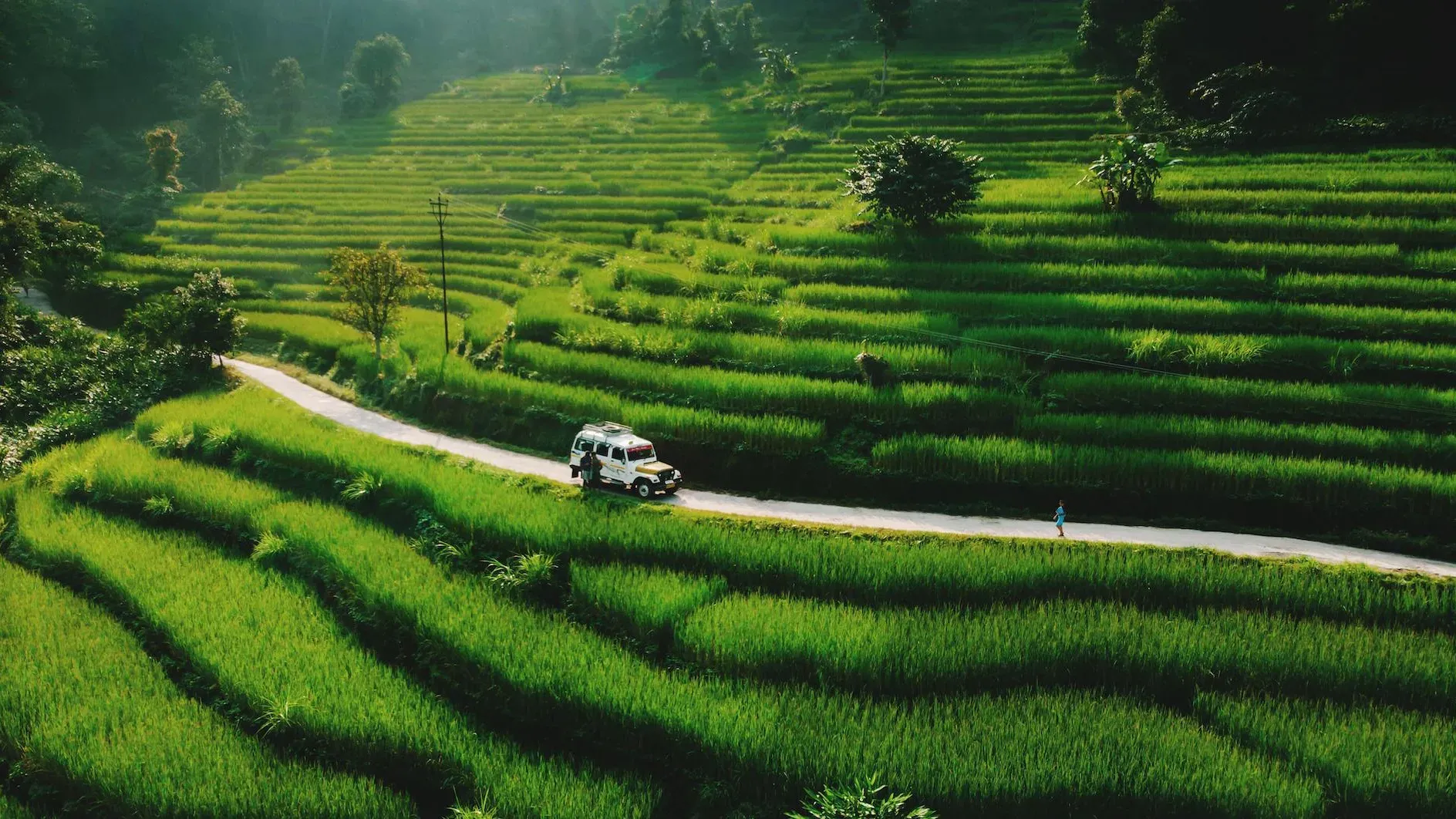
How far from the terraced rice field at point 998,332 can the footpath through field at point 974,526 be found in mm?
493

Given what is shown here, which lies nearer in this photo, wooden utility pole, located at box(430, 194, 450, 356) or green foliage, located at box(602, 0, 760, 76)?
wooden utility pole, located at box(430, 194, 450, 356)

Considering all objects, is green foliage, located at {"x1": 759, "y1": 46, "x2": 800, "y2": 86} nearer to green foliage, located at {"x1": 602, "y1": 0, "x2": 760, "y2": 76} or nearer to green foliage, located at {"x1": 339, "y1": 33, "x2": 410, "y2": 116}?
green foliage, located at {"x1": 602, "y1": 0, "x2": 760, "y2": 76}

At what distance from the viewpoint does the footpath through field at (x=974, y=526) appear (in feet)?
42.4

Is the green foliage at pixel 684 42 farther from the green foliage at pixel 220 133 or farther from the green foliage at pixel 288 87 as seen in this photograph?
the green foliage at pixel 220 133

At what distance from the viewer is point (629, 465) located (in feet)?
51.4

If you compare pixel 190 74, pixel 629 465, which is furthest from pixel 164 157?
pixel 629 465

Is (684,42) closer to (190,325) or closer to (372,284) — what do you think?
(372,284)

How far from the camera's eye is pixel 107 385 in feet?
76.4

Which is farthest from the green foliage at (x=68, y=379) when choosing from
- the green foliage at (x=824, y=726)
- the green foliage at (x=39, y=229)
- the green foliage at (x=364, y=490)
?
the green foliage at (x=824, y=726)

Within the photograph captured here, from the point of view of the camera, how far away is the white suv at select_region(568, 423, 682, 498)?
15.6m

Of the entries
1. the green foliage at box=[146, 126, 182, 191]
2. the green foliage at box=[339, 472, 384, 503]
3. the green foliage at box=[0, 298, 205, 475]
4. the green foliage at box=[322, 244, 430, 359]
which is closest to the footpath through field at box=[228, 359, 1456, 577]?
the green foliage at box=[339, 472, 384, 503]

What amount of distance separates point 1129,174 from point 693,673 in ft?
71.4

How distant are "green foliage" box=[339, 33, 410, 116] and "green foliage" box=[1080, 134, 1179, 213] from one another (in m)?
55.8

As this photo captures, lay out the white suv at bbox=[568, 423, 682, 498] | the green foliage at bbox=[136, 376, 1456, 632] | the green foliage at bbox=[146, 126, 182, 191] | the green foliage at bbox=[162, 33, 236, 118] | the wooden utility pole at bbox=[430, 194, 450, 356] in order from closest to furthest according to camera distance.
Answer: the green foliage at bbox=[136, 376, 1456, 632] → the white suv at bbox=[568, 423, 682, 498] → the wooden utility pole at bbox=[430, 194, 450, 356] → the green foliage at bbox=[146, 126, 182, 191] → the green foliage at bbox=[162, 33, 236, 118]
